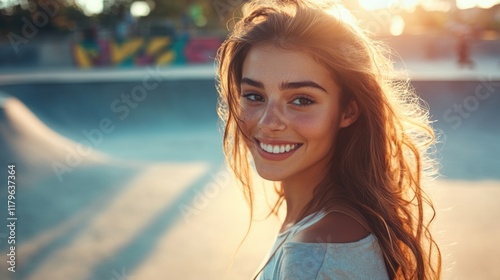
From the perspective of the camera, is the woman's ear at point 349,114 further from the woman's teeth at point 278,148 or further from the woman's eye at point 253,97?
the woman's eye at point 253,97

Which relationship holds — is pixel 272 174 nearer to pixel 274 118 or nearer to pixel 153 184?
pixel 274 118

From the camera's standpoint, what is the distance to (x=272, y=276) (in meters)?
1.38

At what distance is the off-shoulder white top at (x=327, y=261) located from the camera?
1234 mm

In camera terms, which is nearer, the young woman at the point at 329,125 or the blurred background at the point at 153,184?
the young woman at the point at 329,125

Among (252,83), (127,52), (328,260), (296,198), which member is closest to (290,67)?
(252,83)

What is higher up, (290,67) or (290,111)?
(290,67)

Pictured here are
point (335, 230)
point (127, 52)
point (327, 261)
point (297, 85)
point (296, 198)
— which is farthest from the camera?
point (127, 52)

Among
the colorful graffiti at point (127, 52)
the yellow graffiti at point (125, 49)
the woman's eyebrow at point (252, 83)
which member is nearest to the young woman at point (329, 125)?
the woman's eyebrow at point (252, 83)

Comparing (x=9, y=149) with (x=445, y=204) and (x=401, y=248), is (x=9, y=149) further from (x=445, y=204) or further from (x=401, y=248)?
(x=401, y=248)

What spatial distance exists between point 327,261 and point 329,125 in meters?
0.61

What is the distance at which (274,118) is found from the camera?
1713 mm

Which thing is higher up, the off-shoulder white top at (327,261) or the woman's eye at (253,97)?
the woman's eye at (253,97)

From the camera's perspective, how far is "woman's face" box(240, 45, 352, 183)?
1664 millimetres

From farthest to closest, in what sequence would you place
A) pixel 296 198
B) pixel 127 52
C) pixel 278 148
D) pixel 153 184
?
pixel 127 52 → pixel 153 184 → pixel 296 198 → pixel 278 148
